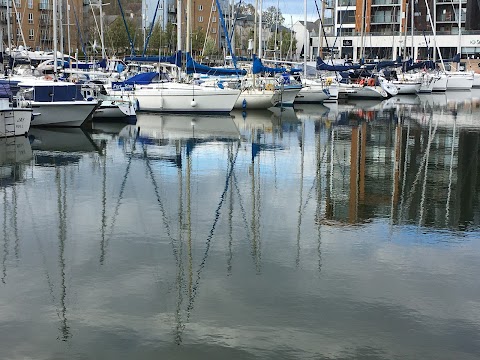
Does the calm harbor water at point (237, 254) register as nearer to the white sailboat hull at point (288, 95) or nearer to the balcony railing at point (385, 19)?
the white sailboat hull at point (288, 95)

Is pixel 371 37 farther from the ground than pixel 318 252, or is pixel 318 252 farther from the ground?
pixel 371 37

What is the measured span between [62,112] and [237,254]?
1997cm

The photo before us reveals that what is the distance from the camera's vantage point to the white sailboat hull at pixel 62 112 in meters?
30.3

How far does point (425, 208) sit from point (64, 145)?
14062 millimetres

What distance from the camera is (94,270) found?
11453mm

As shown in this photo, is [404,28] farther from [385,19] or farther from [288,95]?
[288,95]

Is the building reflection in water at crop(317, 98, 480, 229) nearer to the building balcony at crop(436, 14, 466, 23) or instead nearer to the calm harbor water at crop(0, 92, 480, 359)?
the calm harbor water at crop(0, 92, 480, 359)

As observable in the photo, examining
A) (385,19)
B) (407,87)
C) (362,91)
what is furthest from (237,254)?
(385,19)

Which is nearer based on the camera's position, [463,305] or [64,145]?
[463,305]

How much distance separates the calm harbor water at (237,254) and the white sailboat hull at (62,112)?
17.3 ft

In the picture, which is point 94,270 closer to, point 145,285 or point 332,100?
point 145,285

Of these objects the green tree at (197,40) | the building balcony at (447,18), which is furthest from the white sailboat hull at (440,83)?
the green tree at (197,40)

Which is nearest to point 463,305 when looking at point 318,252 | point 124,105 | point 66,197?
point 318,252

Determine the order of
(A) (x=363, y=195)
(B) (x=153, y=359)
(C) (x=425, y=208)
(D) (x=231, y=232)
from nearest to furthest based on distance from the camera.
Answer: (B) (x=153, y=359) → (D) (x=231, y=232) → (C) (x=425, y=208) → (A) (x=363, y=195)
